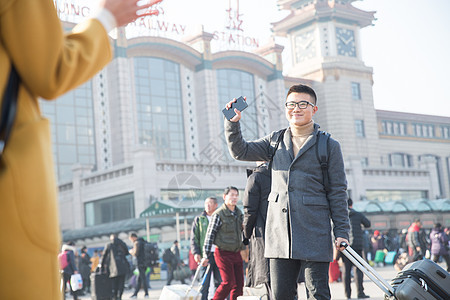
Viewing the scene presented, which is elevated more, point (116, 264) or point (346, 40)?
point (346, 40)

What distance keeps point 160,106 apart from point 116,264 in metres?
39.3

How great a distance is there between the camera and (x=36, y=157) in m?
1.75

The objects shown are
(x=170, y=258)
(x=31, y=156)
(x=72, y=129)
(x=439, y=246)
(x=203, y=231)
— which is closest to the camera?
(x=31, y=156)

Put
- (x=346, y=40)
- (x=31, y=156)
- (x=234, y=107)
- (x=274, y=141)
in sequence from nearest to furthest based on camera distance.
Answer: (x=31, y=156) → (x=234, y=107) → (x=274, y=141) → (x=346, y=40)

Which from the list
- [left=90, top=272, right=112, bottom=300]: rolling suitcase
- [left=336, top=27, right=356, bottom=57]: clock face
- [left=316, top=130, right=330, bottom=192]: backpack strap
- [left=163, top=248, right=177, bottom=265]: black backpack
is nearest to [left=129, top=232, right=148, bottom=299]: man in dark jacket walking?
[left=90, top=272, right=112, bottom=300]: rolling suitcase

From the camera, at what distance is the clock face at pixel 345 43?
67.4m

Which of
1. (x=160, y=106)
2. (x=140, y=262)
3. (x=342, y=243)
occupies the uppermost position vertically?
(x=160, y=106)

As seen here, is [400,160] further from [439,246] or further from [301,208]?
[301,208]

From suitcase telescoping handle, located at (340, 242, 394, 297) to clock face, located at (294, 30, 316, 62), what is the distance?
64.0 meters

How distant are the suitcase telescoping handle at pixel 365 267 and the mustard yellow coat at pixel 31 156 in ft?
10.5

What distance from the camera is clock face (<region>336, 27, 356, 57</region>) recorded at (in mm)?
67438

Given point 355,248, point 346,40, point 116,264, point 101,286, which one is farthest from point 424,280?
point 346,40

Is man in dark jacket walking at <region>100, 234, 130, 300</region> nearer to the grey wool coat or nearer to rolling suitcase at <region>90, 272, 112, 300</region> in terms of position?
rolling suitcase at <region>90, 272, 112, 300</region>

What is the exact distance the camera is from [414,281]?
4840 mm
